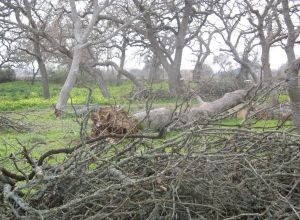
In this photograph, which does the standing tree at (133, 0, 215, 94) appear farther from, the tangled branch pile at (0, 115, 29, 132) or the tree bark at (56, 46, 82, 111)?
the tangled branch pile at (0, 115, 29, 132)

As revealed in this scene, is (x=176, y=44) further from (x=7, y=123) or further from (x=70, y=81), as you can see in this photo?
(x=7, y=123)

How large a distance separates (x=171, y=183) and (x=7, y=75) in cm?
4192

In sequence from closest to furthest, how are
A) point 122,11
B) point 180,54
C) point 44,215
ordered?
point 44,215 < point 122,11 < point 180,54

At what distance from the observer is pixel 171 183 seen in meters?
2.73

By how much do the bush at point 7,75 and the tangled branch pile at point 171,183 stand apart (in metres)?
40.4

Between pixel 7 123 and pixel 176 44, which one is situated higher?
pixel 176 44

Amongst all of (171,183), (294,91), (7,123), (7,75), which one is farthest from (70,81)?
(7,75)

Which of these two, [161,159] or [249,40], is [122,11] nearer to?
[249,40]

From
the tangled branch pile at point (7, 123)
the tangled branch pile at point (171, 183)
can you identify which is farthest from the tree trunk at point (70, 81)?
the tangled branch pile at point (171, 183)

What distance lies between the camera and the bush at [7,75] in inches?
1645

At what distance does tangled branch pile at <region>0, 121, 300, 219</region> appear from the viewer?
109 inches

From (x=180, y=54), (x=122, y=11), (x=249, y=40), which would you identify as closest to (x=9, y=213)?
(x=122, y=11)

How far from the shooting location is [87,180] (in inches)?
118

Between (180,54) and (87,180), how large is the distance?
21.6 meters
